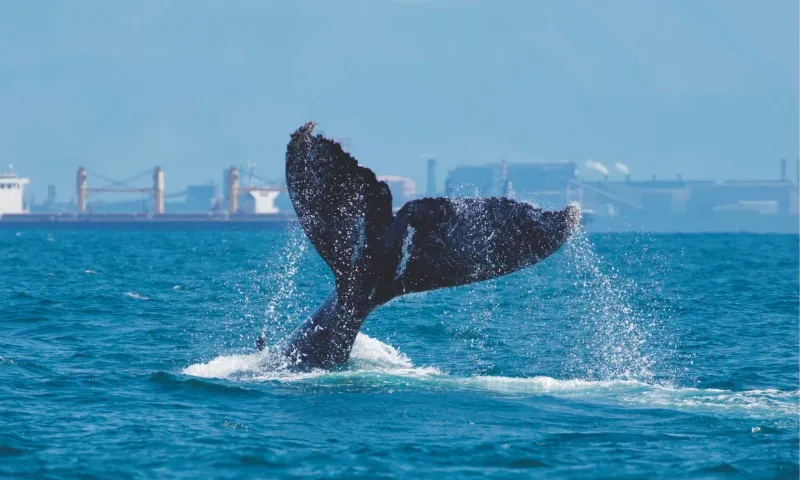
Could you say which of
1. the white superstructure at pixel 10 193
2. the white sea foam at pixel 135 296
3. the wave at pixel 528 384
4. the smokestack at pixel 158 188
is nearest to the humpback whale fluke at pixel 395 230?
the wave at pixel 528 384

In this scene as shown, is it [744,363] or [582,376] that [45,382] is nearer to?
[582,376]

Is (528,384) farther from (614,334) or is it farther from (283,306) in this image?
(283,306)

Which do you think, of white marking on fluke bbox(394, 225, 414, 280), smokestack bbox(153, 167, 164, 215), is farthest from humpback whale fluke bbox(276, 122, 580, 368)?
smokestack bbox(153, 167, 164, 215)

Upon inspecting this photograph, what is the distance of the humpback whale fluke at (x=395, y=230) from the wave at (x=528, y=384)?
1330 mm

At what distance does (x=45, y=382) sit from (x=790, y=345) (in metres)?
8.66

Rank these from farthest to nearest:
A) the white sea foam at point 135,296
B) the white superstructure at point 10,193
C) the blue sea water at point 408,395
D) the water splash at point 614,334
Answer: the white superstructure at point 10,193 → the white sea foam at point 135,296 → the water splash at point 614,334 → the blue sea water at point 408,395

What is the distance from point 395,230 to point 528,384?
250cm

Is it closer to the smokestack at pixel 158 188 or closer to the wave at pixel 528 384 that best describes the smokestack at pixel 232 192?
the smokestack at pixel 158 188

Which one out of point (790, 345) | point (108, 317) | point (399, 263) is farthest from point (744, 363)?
point (108, 317)

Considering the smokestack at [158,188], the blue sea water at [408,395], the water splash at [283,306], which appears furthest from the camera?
the smokestack at [158,188]

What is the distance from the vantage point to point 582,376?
38.6ft

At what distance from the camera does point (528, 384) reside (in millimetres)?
10883

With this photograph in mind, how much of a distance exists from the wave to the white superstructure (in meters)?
131

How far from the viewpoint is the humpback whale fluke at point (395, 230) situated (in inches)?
340
